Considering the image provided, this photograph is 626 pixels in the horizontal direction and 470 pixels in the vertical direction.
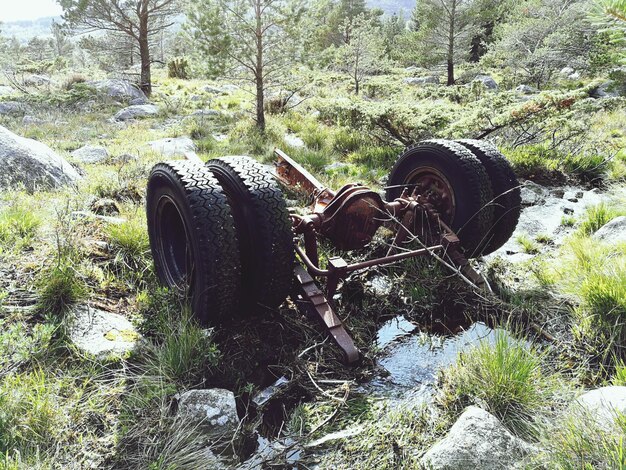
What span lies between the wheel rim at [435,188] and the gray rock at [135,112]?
424 inches

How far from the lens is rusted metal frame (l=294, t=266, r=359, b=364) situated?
120 inches

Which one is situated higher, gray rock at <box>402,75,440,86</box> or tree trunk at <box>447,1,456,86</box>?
tree trunk at <box>447,1,456,86</box>

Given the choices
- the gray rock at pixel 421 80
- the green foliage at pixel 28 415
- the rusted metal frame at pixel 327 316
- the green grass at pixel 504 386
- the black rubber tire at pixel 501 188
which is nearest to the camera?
the green foliage at pixel 28 415

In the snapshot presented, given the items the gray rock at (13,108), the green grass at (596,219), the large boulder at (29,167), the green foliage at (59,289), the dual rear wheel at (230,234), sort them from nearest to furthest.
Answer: the dual rear wheel at (230,234) < the green foliage at (59,289) < the green grass at (596,219) < the large boulder at (29,167) < the gray rock at (13,108)

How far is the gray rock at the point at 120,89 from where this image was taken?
15.5 meters

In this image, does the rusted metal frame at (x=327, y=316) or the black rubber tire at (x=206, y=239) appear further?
the rusted metal frame at (x=327, y=316)

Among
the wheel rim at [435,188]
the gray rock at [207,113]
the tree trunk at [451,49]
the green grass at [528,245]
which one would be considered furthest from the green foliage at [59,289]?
the tree trunk at [451,49]

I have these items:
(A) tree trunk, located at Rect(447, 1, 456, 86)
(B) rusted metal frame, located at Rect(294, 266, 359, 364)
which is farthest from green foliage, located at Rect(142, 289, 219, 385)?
(A) tree trunk, located at Rect(447, 1, 456, 86)

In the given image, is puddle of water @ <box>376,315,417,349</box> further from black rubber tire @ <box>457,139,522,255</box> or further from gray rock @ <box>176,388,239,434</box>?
gray rock @ <box>176,388,239,434</box>

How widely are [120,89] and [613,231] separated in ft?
51.5

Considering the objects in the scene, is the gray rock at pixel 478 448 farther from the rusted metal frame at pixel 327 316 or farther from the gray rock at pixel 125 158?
the gray rock at pixel 125 158

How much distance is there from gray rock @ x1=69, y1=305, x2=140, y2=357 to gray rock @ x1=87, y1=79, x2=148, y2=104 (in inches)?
539

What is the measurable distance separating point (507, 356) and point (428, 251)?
1186mm

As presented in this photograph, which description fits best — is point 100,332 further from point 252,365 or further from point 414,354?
point 414,354
